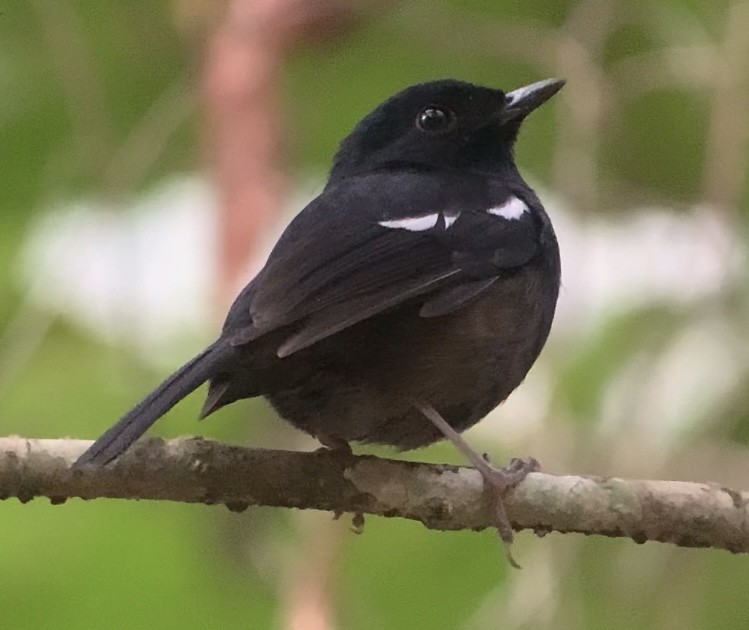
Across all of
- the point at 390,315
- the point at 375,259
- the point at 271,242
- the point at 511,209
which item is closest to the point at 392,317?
the point at 390,315

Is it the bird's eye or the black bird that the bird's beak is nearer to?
the bird's eye

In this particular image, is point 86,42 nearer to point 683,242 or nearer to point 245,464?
point 683,242

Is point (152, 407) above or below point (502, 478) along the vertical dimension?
above

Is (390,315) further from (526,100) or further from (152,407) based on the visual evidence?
(526,100)

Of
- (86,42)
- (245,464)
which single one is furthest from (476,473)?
(86,42)

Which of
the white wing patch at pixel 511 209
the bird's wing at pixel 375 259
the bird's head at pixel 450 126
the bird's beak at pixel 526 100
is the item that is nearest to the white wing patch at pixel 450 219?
the bird's wing at pixel 375 259

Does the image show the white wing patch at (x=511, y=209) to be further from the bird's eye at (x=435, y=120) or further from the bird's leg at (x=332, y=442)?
the bird's leg at (x=332, y=442)

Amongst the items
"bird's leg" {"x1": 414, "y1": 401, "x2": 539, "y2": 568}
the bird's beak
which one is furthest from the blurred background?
"bird's leg" {"x1": 414, "y1": 401, "x2": 539, "y2": 568}
